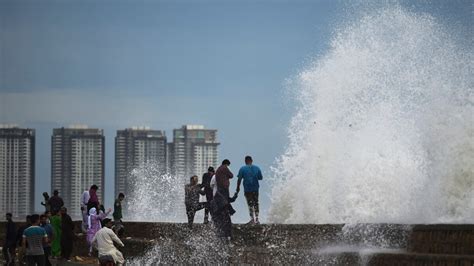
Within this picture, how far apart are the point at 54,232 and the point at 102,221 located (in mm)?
5704

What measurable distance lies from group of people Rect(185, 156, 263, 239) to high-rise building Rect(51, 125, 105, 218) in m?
124

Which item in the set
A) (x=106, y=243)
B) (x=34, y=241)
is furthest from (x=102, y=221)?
(x=34, y=241)

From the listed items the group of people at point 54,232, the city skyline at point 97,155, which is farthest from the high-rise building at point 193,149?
the group of people at point 54,232

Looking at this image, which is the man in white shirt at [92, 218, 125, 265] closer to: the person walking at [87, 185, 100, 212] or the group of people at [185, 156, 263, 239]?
the group of people at [185, 156, 263, 239]

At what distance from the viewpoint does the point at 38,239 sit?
69.5 ft

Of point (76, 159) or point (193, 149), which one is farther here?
point (76, 159)

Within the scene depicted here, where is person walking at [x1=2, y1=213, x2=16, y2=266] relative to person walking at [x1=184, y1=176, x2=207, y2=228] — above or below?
below

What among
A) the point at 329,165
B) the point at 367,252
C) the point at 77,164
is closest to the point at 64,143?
the point at 77,164

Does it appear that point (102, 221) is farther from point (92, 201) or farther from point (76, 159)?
point (76, 159)

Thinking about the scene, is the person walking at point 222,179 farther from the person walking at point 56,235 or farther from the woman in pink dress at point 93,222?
the person walking at point 56,235

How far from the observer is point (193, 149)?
138 meters

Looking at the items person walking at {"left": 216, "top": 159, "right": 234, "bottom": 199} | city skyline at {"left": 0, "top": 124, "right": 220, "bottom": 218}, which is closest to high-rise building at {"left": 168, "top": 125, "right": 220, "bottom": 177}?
city skyline at {"left": 0, "top": 124, "right": 220, "bottom": 218}

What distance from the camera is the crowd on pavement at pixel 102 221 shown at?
19844mm

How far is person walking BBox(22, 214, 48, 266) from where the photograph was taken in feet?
69.4
